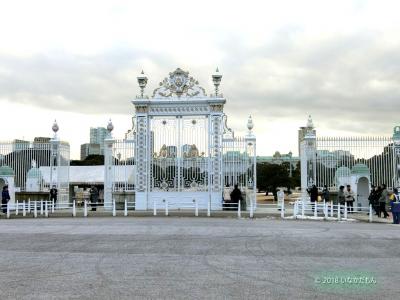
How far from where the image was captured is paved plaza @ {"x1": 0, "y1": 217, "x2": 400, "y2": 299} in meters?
9.52

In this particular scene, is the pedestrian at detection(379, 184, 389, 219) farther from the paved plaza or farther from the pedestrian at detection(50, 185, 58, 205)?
the pedestrian at detection(50, 185, 58, 205)

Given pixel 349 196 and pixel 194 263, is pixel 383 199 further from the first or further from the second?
pixel 194 263

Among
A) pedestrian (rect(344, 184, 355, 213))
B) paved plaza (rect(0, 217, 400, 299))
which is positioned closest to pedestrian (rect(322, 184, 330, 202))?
pedestrian (rect(344, 184, 355, 213))

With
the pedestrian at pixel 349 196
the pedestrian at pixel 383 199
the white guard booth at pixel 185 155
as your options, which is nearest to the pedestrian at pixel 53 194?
the white guard booth at pixel 185 155

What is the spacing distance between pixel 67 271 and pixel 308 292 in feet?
14.8

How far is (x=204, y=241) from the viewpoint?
16281 mm

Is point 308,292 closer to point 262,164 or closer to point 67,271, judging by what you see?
point 67,271

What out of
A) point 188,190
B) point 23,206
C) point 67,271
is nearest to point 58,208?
point 23,206

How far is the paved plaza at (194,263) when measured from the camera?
9.52 metres

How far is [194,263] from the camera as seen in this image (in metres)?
12.3

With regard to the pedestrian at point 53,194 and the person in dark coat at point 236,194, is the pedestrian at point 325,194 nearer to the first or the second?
the person in dark coat at point 236,194

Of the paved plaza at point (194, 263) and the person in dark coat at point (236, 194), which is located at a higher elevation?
the person in dark coat at point (236, 194)

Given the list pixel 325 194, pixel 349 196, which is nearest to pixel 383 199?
pixel 349 196

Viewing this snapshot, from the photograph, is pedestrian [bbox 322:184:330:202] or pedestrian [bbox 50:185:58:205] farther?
pedestrian [bbox 50:185:58:205]
